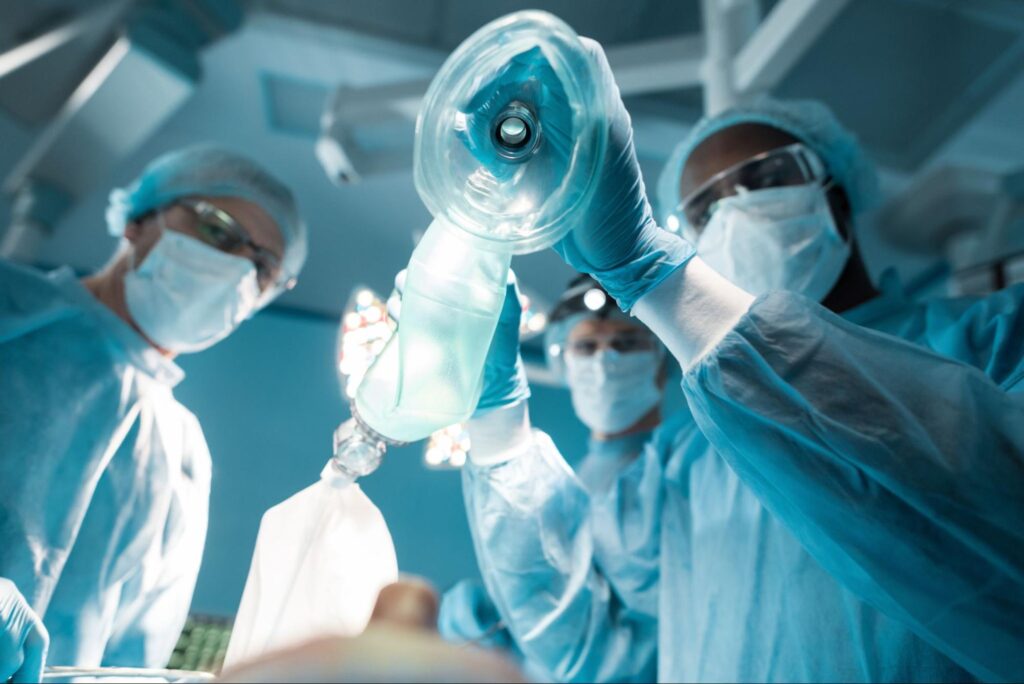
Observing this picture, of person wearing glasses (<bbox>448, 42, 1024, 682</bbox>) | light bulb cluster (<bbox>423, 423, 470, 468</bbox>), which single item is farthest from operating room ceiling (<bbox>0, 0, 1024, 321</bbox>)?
person wearing glasses (<bbox>448, 42, 1024, 682</bbox>)

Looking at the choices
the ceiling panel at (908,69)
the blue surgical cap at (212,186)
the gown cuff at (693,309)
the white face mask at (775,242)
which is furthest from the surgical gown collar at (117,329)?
the ceiling panel at (908,69)

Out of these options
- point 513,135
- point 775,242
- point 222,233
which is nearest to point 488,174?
point 513,135

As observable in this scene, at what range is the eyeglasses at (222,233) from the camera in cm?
163

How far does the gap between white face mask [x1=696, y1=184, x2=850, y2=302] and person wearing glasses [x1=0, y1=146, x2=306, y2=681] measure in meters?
1.03

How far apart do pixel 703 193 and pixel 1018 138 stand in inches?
107

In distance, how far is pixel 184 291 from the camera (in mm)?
1538

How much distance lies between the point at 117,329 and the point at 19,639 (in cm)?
64

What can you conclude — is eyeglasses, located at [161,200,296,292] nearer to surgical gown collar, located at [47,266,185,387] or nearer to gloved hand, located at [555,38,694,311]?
surgical gown collar, located at [47,266,185,387]

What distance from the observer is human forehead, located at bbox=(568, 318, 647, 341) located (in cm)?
224

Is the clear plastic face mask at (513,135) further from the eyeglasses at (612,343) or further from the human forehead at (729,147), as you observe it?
the eyeglasses at (612,343)

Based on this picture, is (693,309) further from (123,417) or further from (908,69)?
(908,69)

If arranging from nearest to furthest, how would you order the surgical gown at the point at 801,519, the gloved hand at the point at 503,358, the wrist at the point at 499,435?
the surgical gown at the point at 801,519 → the gloved hand at the point at 503,358 → the wrist at the point at 499,435

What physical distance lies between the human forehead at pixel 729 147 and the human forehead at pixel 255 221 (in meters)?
0.97

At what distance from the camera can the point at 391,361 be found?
945 millimetres
